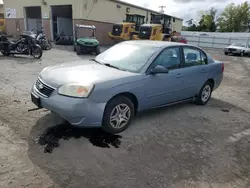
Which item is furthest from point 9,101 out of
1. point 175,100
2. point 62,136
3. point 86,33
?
point 86,33

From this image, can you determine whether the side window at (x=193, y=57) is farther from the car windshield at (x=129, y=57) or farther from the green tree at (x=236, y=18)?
the green tree at (x=236, y=18)

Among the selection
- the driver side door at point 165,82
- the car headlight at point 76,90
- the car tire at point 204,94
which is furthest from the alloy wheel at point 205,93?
the car headlight at point 76,90

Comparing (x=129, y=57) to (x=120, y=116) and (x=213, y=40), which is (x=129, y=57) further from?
(x=213, y=40)

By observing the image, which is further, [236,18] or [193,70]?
[236,18]

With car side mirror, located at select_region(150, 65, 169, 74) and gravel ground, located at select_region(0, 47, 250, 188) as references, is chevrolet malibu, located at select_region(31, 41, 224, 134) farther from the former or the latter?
gravel ground, located at select_region(0, 47, 250, 188)

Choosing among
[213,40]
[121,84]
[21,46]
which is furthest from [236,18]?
[121,84]

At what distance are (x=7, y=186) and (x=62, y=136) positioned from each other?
1.16 m

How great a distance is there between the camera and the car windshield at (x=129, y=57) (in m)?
4.07

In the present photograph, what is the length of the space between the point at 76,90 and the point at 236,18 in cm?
5918

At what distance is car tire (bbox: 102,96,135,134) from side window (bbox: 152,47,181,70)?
3.15ft

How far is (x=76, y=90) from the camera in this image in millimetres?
3264

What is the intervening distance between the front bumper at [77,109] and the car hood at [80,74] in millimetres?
251

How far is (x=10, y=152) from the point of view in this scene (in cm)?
299

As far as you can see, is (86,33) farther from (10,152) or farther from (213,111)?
(10,152)
